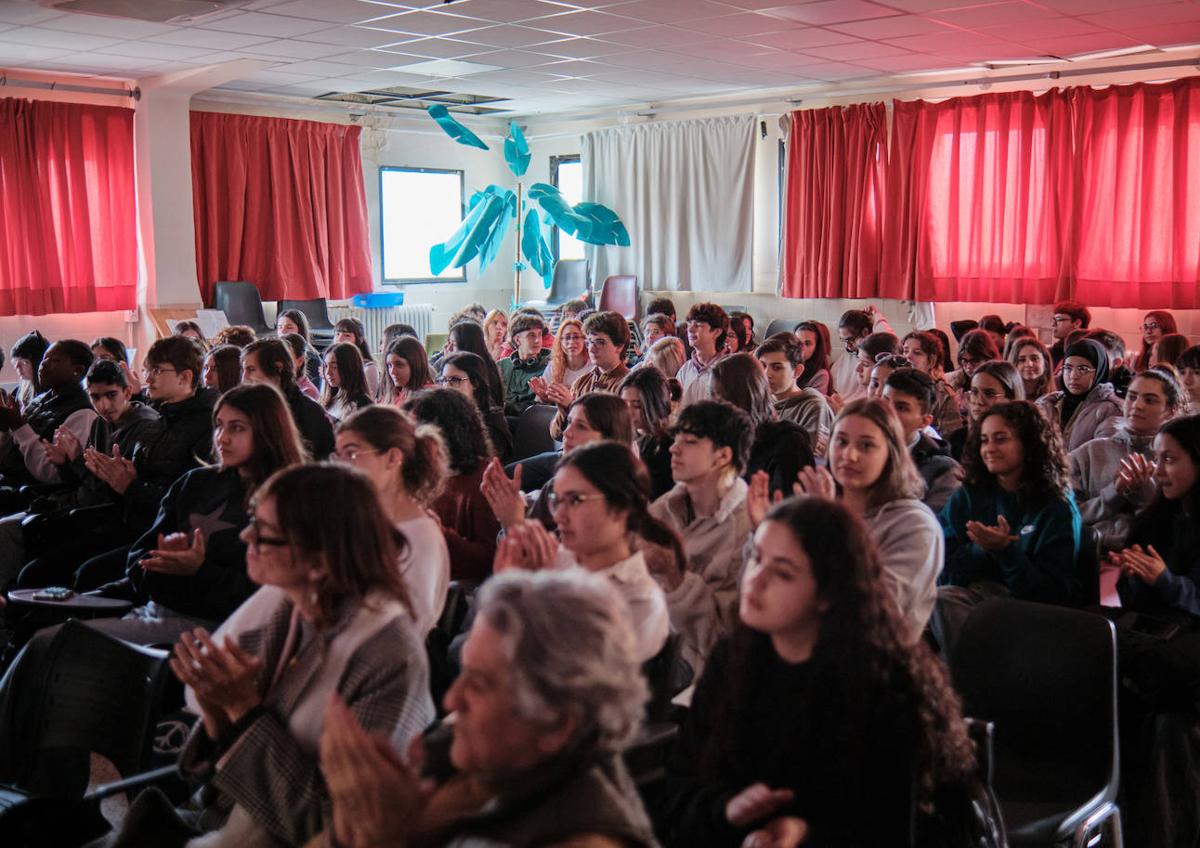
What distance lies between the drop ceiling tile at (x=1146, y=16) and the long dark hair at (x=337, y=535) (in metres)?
5.50

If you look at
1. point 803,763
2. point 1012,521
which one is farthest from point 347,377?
point 803,763

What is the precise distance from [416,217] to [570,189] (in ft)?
5.43

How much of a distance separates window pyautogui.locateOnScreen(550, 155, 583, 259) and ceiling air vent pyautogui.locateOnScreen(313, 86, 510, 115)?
0.96m

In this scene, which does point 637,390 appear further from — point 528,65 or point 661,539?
point 528,65

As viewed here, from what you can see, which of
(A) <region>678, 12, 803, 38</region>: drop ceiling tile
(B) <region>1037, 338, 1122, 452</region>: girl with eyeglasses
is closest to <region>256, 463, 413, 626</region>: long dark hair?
(B) <region>1037, 338, 1122, 452</region>: girl with eyeglasses

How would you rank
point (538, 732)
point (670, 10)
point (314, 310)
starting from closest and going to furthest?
point (538, 732) → point (670, 10) → point (314, 310)

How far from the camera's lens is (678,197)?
10227 millimetres

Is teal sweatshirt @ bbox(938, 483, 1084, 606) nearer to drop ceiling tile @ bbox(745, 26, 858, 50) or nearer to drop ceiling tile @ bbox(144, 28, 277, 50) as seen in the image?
drop ceiling tile @ bbox(745, 26, 858, 50)

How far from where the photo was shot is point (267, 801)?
1.74m

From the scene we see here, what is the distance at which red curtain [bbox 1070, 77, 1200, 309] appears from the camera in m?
7.16

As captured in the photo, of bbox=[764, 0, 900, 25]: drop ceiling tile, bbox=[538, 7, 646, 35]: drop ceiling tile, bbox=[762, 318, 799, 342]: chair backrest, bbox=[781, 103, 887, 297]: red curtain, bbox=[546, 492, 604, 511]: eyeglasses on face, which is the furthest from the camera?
bbox=[762, 318, 799, 342]: chair backrest

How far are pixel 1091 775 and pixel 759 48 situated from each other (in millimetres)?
5817

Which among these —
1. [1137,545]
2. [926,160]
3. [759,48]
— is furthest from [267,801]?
[926,160]

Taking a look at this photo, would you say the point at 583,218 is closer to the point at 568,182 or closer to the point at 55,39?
the point at 568,182
